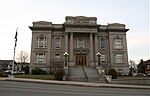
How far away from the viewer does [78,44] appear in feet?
165

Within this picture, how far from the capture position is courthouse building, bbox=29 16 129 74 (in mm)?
48750

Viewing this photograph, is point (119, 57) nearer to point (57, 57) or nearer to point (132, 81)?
point (57, 57)

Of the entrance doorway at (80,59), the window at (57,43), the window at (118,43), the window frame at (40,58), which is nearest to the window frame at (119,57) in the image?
the window at (118,43)

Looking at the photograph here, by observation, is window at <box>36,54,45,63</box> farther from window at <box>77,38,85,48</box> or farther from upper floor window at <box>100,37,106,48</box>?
upper floor window at <box>100,37,106,48</box>

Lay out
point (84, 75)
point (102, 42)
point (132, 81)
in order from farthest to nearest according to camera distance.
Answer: point (102, 42) < point (84, 75) < point (132, 81)

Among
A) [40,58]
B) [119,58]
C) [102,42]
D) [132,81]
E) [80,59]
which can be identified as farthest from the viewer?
[102,42]

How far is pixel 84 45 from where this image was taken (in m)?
50.4

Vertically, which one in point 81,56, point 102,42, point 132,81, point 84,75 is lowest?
point 132,81

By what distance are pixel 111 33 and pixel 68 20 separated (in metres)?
10.5

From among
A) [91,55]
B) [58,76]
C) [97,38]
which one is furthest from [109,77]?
[97,38]

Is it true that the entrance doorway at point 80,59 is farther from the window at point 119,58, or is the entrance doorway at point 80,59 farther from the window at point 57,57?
the window at point 119,58

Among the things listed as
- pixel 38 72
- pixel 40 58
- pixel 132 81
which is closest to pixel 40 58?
pixel 40 58

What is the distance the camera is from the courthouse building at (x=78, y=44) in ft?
160

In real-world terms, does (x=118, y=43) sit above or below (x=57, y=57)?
above
